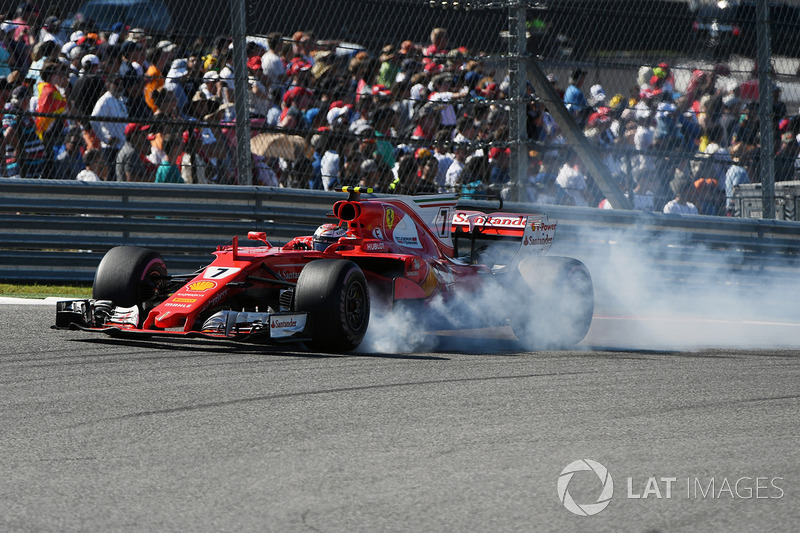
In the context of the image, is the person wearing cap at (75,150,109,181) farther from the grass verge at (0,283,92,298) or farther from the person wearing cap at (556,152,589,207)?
the person wearing cap at (556,152,589,207)

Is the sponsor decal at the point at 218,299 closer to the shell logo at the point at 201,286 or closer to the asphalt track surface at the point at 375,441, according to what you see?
the shell logo at the point at 201,286

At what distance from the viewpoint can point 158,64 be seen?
1042cm

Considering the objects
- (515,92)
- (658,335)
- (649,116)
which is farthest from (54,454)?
(649,116)

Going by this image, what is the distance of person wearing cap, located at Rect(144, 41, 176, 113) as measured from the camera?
10344mm

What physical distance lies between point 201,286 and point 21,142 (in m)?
3.82

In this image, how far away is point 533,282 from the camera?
8.97 metres

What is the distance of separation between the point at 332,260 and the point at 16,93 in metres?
4.49

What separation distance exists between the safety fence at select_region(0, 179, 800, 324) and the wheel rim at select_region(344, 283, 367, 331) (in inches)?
129

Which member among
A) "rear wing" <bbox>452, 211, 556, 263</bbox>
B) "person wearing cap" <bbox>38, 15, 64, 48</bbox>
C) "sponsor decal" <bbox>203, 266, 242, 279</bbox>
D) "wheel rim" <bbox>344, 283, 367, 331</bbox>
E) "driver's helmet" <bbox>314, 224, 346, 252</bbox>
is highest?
"person wearing cap" <bbox>38, 15, 64, 48</bbox>

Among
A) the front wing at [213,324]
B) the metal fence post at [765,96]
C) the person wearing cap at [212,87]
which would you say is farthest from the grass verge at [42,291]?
the metal fence post at [765,96]

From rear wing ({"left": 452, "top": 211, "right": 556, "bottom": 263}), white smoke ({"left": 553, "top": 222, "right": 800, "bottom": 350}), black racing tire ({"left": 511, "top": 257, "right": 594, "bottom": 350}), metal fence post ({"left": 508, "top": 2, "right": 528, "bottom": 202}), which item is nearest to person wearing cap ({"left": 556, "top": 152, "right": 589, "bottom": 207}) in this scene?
white smoke ({"left": 553, "top": 222, "right": 800, "bottom": 350})

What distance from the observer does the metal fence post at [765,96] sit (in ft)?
38.5

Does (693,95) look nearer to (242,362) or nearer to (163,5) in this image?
(163,5)

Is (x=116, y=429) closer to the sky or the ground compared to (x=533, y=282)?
closer to the ground
